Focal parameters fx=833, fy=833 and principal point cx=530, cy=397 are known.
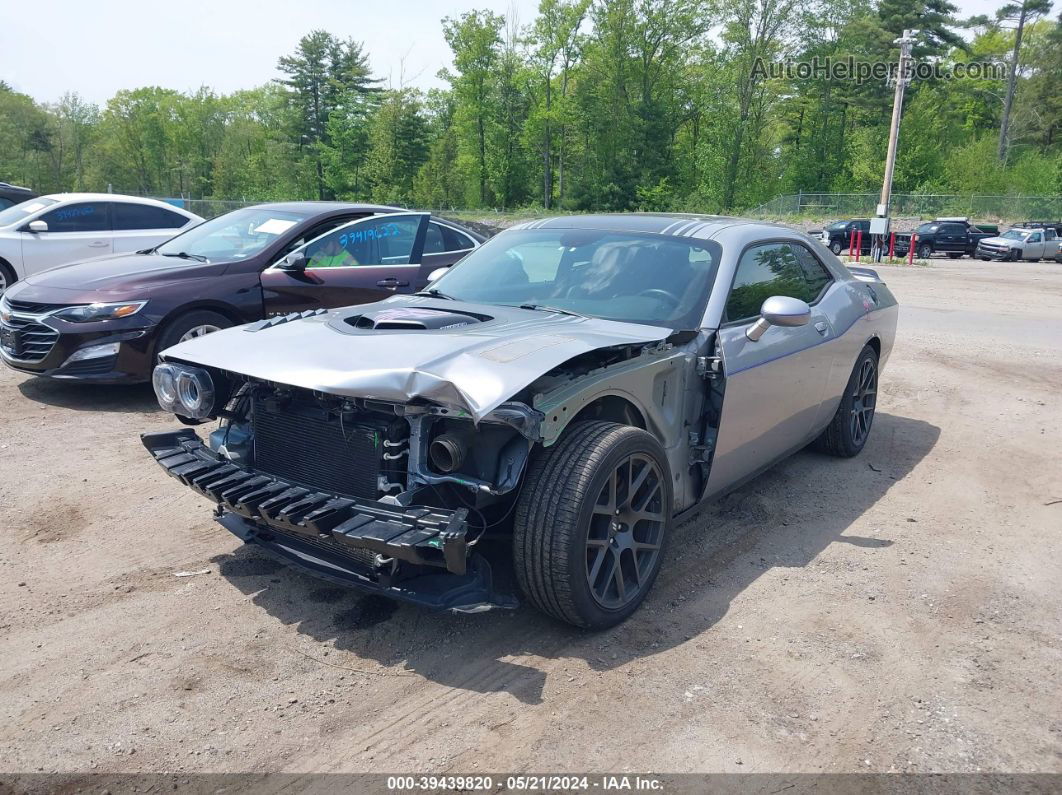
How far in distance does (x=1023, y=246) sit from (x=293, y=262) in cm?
3466

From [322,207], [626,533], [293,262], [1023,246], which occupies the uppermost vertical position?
[322,207]

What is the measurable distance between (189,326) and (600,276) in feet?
12.8

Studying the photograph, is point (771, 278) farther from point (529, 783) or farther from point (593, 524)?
point (529, 783)

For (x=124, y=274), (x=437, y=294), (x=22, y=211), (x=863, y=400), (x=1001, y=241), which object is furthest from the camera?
(x=1001, y=241)

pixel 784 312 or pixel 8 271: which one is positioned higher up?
pixel 784 312

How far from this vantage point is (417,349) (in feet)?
10.6

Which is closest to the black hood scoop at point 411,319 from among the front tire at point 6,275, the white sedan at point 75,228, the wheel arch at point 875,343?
the wheel arch at point 875,343

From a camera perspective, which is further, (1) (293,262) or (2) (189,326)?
(1) (293,262)

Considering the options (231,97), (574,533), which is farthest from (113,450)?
(231,97)

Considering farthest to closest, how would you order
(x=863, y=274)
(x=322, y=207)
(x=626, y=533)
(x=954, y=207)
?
(x=954, y=207) → (x=322, y=207) → (x=863, y=274) → (x=626, y=533)

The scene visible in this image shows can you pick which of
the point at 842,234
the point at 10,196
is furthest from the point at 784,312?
the point at 842,234

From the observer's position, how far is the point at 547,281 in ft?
14.5

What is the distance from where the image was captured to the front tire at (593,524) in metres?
3.04

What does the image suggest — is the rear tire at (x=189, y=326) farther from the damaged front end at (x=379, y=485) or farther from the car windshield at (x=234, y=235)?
the damaged front end at (x=379, y=485)
